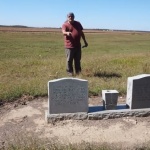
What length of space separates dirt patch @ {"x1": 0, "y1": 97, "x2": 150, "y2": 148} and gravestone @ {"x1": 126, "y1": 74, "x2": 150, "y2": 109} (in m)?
0.30

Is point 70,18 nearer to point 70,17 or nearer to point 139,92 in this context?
point 70,17

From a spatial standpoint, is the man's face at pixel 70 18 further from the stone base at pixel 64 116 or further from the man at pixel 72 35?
the stone base at pixel 64 116

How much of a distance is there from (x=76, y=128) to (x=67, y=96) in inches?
26.5

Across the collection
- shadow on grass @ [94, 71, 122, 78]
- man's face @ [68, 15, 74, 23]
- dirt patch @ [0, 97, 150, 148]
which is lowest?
→ dirt patch @ [0, 97, 150, 148]

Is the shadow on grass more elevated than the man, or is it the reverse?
the man

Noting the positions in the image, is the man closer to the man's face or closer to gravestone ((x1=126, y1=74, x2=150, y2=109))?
the man's face

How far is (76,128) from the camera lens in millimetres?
5734

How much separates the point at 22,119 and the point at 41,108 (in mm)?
735

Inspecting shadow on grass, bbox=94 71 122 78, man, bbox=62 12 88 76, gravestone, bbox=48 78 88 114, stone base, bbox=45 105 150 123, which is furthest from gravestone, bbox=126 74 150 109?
shadow on grass, bbox=94 71 122 78

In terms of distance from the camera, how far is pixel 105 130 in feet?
18.6

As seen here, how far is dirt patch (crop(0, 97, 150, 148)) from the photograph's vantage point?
526cm

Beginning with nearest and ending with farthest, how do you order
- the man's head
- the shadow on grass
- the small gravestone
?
1. the small gravestone
2. the man's head
3. the shadow on grass

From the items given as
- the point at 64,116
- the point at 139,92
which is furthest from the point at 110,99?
the point at 64,116

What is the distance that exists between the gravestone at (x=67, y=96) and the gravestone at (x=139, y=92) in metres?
0.92
